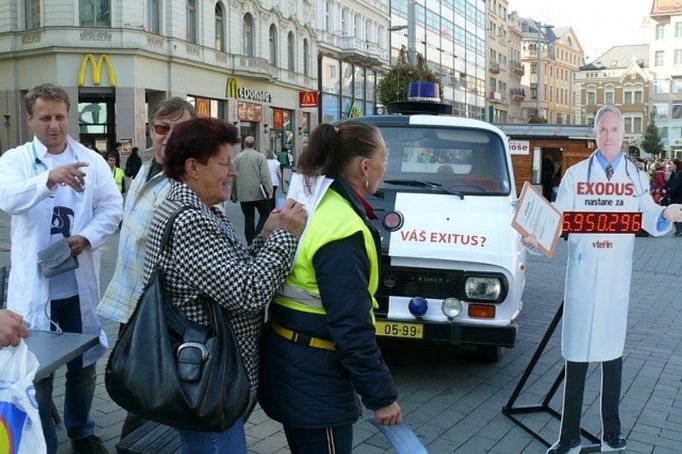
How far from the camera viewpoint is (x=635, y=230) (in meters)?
4.22

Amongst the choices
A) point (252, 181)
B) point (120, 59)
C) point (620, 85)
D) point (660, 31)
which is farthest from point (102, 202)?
point (620, 85)

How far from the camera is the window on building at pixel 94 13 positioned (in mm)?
29922

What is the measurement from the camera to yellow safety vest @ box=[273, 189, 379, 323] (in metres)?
2.46

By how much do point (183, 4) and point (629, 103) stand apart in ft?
302

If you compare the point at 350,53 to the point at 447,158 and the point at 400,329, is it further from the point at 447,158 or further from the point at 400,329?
the point at 400,329

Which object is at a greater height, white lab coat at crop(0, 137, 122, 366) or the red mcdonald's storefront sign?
the red mcdonald's storefront sign

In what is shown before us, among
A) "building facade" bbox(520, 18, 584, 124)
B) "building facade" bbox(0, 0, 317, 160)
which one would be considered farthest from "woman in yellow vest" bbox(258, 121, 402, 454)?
"building facade" bbox(520, 18, 584, 124)

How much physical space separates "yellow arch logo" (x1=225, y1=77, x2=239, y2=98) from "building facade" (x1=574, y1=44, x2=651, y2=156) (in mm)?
72002

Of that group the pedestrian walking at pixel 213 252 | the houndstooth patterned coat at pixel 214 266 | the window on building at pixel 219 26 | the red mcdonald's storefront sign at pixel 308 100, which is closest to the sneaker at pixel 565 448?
the pedestrian walking at pixel 213 252

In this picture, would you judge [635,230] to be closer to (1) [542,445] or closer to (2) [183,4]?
(1) [542,445]

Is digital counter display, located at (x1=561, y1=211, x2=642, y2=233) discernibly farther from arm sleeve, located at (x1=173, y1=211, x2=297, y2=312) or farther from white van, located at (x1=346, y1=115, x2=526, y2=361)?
arm sleeve, located at (x1=173, y1=211, x2=297, y2=312)

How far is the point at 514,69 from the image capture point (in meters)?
101

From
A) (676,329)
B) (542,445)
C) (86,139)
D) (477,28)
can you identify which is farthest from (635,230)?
(477,28)

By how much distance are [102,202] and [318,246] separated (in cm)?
216
